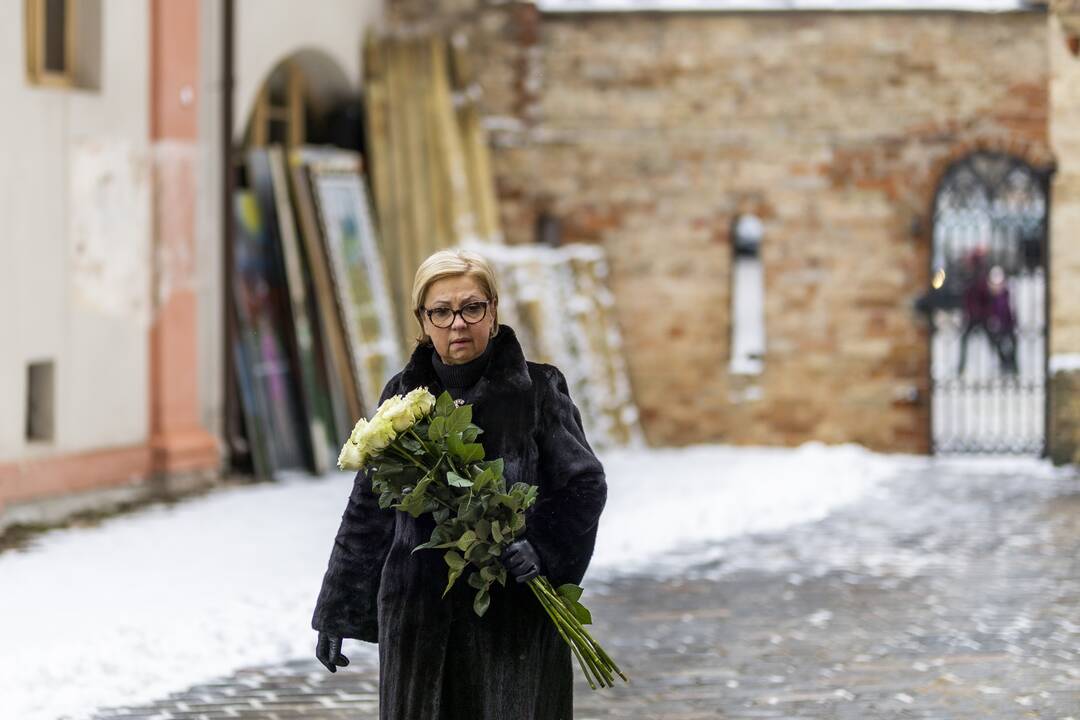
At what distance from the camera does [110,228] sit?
1345cm

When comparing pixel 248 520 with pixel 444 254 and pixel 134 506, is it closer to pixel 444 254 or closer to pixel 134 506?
pixel 134 506

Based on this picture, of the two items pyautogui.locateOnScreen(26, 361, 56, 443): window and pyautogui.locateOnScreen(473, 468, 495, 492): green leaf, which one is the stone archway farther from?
pyautogui.locateOnScreen(473, 468, 495, 492): green leaf

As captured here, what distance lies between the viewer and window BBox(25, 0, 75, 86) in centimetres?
1294

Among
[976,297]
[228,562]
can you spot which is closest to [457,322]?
[228,562]

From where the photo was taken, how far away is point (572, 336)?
1714 cm

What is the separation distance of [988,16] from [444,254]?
13.8m

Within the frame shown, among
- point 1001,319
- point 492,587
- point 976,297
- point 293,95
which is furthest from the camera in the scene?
point 1001,319

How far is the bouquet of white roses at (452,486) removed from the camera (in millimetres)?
5137

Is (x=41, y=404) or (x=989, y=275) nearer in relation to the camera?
(x=41, y=404)

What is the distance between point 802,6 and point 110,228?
715cm

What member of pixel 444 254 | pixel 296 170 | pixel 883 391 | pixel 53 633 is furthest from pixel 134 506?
pixel 444 254

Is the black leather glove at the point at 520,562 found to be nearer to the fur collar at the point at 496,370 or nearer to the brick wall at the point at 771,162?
the fur collar at the point at 496,370

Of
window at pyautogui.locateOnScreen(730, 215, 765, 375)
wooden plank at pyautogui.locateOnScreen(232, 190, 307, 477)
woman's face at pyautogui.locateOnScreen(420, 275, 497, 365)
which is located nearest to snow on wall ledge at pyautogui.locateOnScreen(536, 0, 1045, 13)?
window at pyautogui.locateOnScreen(730, 215, 765, 375)

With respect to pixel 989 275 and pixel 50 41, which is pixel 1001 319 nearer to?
pixel 989 275
